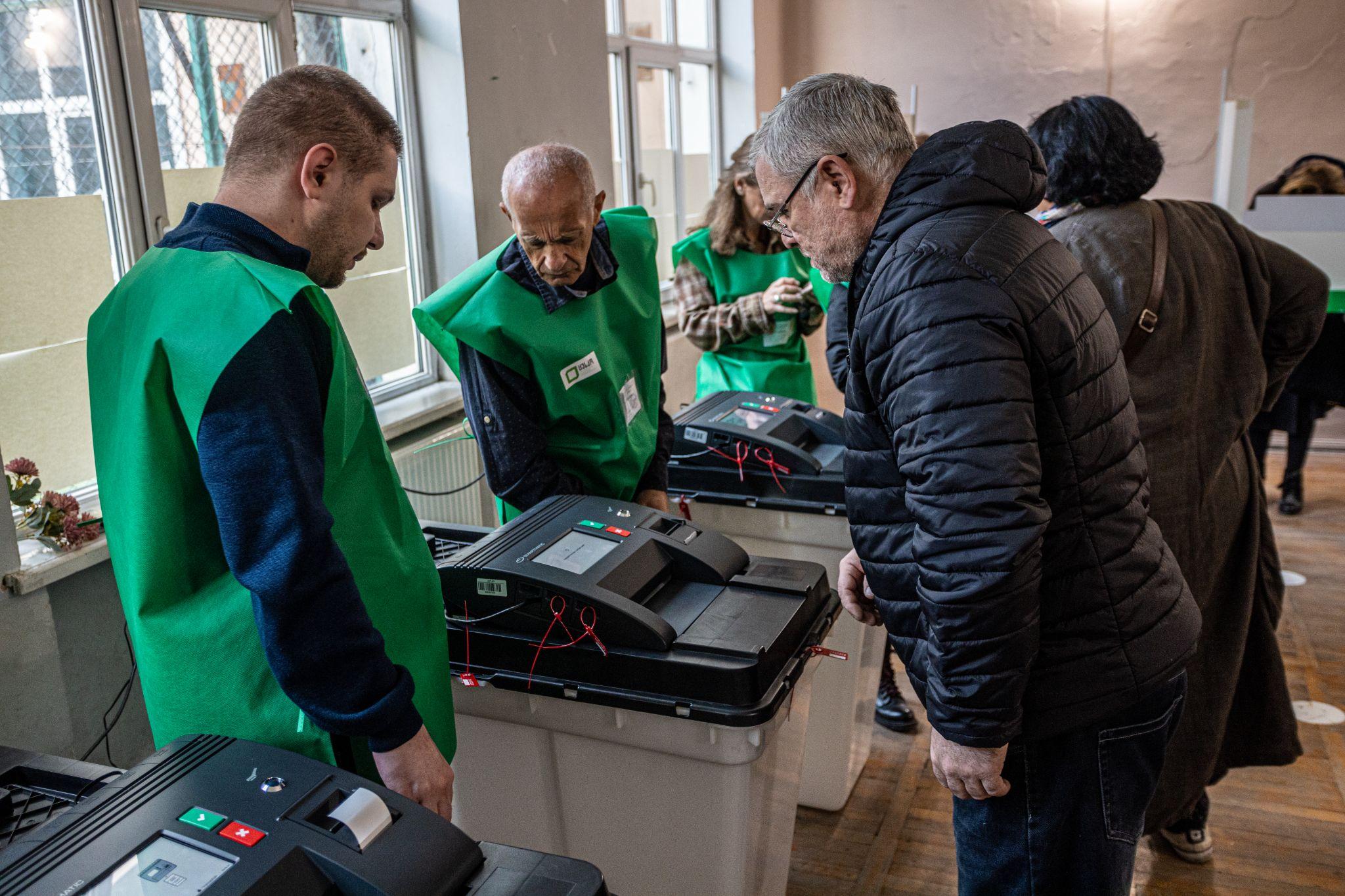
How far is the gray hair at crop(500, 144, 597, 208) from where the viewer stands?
1.79 meters

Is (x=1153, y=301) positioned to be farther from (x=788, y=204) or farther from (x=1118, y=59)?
→ (x=1118, y=59)

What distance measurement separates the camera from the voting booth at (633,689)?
1.45 metres

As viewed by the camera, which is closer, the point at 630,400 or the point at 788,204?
the point at 788,204

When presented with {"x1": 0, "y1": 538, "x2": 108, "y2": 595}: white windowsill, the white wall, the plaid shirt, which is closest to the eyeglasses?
{"x1": 0, "y1": 538, "x2": 108, "y2": 595}: white windowsill

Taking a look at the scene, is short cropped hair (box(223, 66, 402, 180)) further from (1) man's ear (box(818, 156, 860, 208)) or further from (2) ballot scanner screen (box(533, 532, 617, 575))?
(2) ballot scanner screen (box(533, 532, 617, 575))

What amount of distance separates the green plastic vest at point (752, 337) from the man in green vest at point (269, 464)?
1.64m

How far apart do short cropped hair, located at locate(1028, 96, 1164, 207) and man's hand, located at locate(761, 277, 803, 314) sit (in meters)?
0.85

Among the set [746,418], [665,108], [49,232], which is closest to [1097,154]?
[746,418]

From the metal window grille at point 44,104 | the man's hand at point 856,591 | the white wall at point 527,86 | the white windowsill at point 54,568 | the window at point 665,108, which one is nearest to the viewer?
the man's hand at point 856,591

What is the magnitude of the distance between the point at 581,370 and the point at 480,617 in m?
0.55

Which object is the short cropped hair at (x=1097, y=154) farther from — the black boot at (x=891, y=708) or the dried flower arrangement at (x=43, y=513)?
the dried flower arrangement at (x=43, y=513)

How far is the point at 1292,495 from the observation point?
4.36m

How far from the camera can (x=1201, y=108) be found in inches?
204

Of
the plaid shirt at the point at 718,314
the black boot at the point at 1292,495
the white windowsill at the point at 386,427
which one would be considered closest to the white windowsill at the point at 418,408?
the white windowsill at the point at 386,427
